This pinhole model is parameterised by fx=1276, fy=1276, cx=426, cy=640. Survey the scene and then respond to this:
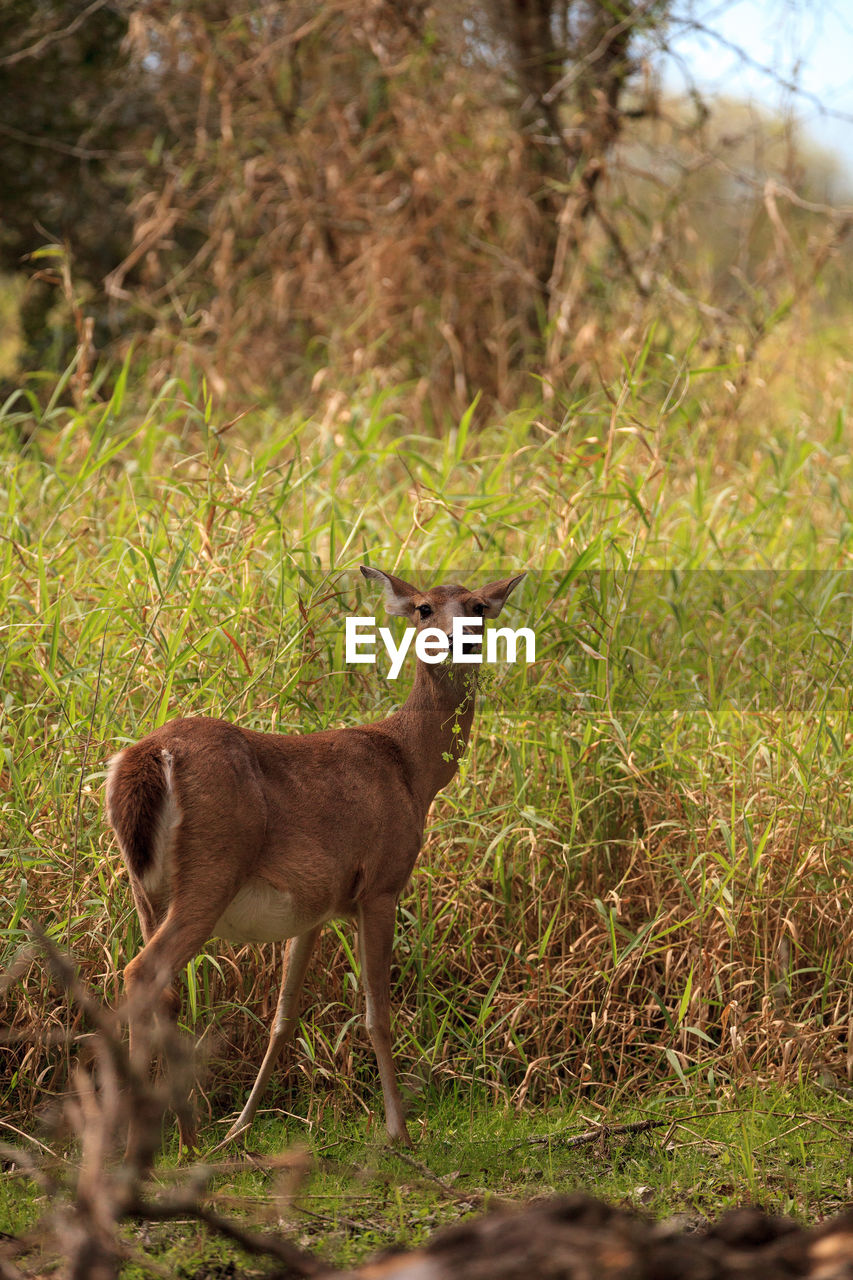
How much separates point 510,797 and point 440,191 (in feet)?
18.6

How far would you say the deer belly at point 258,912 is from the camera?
3.40 m

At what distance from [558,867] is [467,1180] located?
4.10 feet

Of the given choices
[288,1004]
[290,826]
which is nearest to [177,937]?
[290,826]

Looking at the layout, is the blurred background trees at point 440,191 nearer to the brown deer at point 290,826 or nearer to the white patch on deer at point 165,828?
the brown deer at point 290,826

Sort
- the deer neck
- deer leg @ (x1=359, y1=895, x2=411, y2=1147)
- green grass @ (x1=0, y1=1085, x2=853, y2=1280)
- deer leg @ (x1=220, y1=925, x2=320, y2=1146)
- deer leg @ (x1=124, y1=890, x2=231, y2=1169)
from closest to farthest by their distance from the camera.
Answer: green grass @ (x1=0, y1=1085, x2=853, y2=1280)
deer leg @ (x1=124, y1=890, x2=231, y2=1169)
deer leg @ (x1=359, y1=895, x2=411, y2=1147)
deer leg @ (x1=220, y1=925, x2=320, y2=1146)
the deer neck

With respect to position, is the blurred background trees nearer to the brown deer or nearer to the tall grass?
the tall grass

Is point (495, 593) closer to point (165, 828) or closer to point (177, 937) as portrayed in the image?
point (165, 828)

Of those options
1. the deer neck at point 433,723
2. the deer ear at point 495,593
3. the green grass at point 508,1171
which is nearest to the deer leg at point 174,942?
the green grass at point 508,1171

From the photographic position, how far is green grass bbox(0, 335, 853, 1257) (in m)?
3.98

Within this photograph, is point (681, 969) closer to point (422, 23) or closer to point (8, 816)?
point (8, 816)

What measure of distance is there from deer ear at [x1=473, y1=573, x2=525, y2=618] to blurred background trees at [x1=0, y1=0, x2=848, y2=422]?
4309 mm

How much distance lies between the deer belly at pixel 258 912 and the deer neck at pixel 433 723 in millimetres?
630

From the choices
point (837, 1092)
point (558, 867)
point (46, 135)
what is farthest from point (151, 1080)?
point (46, 135)

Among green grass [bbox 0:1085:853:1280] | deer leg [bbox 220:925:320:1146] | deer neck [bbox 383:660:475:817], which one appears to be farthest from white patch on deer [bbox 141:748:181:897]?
deer neck [bbox 383:660:475:817]
